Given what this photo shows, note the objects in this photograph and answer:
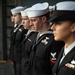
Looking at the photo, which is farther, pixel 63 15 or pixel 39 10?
pixel 39 10

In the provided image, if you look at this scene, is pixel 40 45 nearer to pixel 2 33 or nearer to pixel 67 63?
pixel 67 63

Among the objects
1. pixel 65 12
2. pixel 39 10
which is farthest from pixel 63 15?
pixel 39 10

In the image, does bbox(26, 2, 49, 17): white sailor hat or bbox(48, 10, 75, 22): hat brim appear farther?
bbox(26, 2, 49, 17): white sailor hat

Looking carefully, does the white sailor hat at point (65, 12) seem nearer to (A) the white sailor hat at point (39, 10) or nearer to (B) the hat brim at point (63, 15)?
(B) the hat brim at point (63, 15)

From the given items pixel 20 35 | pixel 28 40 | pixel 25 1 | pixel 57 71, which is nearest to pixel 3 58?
pixel 25 1

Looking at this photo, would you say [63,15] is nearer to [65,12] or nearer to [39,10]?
[65,12]

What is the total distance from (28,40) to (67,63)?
2.02 meters

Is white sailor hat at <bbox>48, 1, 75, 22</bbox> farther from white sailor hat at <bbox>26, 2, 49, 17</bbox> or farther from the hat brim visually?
white sailor hat at <bbox>26, 2, 49, 17</bbox>

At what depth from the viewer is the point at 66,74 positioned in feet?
8.70

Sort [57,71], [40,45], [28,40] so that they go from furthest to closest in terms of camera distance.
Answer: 1. [28,40]
2. [40,45]
3. [57,71]

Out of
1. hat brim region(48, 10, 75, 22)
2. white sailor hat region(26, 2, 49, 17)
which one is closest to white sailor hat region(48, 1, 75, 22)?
hat brim region(48, 10, 75, 22)

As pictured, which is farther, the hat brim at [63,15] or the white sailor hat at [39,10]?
the white sailor hat at [39,10]

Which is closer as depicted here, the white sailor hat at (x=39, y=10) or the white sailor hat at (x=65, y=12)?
the white sailor hat at (x=65, y=12)

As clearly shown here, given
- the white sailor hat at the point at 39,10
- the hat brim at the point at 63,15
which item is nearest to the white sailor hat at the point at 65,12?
the hat brim at the point at 63,15
